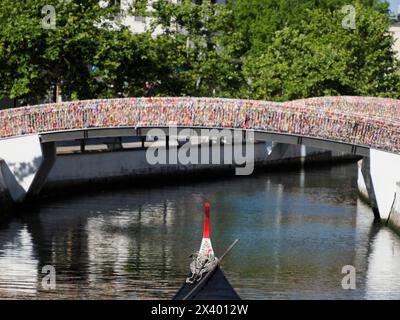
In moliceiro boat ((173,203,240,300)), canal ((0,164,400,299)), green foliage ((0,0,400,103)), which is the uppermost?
green foliage ((0,0,400,103))

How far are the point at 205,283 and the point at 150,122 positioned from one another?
90.4ft

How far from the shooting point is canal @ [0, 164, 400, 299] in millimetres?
50812

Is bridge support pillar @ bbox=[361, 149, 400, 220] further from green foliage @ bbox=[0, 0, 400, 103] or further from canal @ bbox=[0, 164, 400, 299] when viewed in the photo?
green foliage @ bbox=[0, 0, 400, 103]

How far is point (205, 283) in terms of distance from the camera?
43.8 meters

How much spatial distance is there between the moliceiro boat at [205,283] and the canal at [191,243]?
15.0 ft

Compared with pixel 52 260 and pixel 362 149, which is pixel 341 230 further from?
pixel 52 260

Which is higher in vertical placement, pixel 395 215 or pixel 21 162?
pixel 21 162

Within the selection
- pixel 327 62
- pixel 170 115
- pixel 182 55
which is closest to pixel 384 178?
pixel 170 115

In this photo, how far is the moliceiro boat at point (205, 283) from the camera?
142 ft

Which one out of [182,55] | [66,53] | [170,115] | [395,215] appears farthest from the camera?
[182,55]

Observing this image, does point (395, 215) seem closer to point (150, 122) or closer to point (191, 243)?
point (191, 243)

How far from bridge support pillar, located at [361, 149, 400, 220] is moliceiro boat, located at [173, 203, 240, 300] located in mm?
23277

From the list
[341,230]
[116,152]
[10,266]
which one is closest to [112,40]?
[116,152]

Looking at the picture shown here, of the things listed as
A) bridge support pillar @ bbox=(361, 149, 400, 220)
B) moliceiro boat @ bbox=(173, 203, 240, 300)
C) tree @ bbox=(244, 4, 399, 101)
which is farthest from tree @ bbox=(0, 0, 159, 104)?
moliceiro boat @ bbox=(173, 203, 240, 300)
